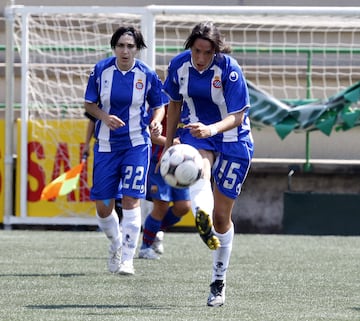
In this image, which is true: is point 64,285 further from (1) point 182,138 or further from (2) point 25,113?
(2) point 25,113

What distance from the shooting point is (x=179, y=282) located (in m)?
8.21

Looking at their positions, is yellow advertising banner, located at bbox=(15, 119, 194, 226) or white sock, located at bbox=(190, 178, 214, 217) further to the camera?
yellow advertising banner, located at bbox=(15, 119, 194, 226)

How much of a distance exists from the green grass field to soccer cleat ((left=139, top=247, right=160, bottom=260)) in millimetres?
109

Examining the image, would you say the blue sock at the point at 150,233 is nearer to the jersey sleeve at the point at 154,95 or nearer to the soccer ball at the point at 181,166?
the jersey sleeve at the point at 154,95

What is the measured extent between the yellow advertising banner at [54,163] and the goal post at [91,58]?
12 millimetres

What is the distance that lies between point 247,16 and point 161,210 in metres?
4.07

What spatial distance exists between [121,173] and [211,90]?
206 cm

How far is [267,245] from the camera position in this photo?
460 inches

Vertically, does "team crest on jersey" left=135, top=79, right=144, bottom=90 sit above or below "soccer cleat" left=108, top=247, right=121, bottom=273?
above

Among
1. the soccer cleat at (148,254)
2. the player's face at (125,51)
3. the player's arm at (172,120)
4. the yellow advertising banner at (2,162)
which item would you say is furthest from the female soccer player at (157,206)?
the yellow advertising banner at (2,162)

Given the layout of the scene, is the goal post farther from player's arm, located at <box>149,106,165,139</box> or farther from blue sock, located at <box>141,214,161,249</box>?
player's arm, located at <box>149,106,165,139</box>

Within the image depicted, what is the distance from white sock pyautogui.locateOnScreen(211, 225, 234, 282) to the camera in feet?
23.0

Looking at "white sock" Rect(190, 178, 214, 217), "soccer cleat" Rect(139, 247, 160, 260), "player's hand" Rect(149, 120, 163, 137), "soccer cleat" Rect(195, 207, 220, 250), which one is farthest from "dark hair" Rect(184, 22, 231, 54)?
"soccer cleat" Rect(139, 247, 160, 260)

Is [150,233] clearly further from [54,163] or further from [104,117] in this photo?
[54,163]
